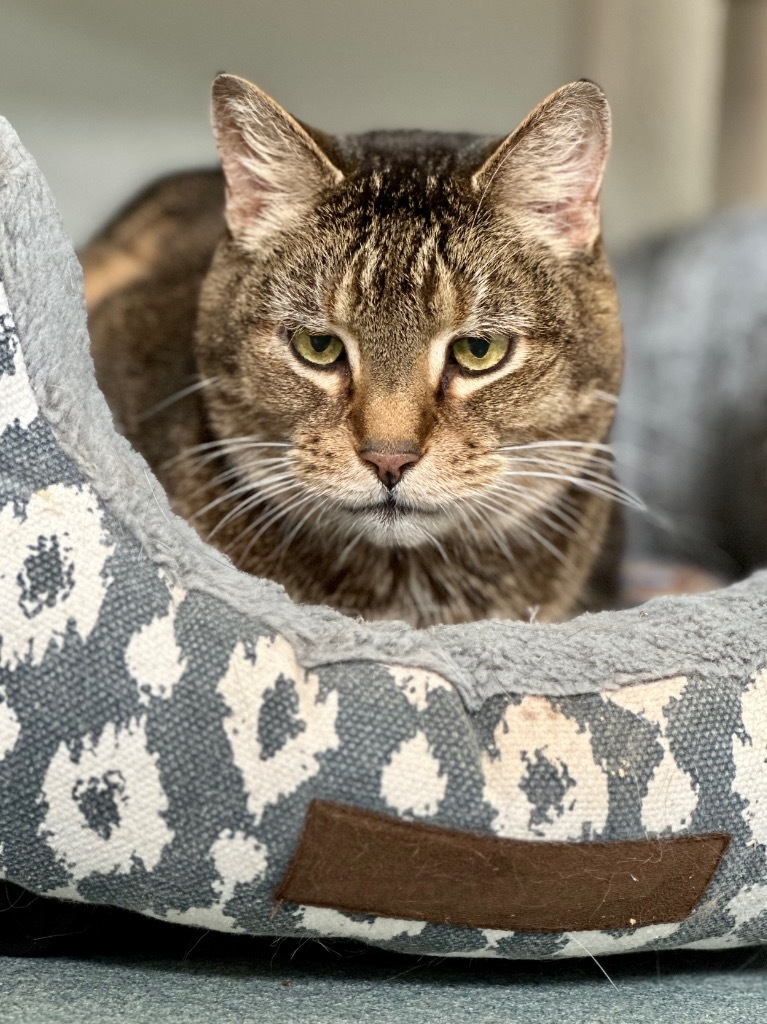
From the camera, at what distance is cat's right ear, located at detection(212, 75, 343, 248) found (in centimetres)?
121

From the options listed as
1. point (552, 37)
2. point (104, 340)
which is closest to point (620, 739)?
point (104, 340)

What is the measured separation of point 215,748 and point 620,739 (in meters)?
0.36

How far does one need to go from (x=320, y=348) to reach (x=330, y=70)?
102 centimetres

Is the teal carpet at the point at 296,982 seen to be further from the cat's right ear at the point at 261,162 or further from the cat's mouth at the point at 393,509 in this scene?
the cat's right ear at the point at 261,162

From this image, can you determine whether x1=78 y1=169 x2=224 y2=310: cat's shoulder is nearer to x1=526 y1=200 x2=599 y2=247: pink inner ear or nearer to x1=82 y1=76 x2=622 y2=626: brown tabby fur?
x1=82 y1=76 x2=622 y2=626: brown tabby fur

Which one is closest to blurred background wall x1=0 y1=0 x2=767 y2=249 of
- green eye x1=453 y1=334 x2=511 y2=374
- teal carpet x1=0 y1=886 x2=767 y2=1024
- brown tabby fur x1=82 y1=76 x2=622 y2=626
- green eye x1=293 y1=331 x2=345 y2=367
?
brown tabby fur x1=82 y1=76 x2=622 y2=626

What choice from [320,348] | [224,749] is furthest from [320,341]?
[224,749]

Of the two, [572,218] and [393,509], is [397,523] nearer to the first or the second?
[393,509]

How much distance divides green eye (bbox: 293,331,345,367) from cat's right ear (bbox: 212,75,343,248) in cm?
16

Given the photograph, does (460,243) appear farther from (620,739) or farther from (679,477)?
(679,477)

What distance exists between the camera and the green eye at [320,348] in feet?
3.97

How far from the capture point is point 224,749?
2.81 feet

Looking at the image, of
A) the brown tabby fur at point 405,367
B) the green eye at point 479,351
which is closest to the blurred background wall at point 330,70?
the brown tabby fur at point 405,367

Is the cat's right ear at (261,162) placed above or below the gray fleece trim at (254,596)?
above
